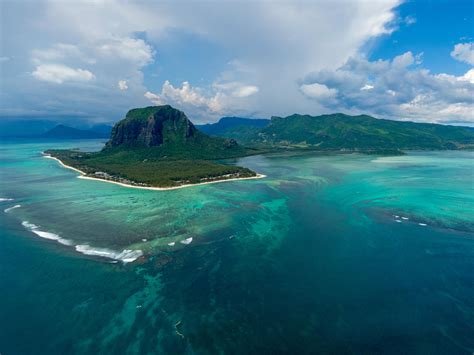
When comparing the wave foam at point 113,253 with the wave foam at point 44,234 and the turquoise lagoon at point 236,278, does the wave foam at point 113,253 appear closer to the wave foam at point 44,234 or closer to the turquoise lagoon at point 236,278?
the turquoise lagoon at point 236,278

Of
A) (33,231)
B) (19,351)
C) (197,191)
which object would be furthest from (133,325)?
(197,191)

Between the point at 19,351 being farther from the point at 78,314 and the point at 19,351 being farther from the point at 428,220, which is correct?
the point at 428,220

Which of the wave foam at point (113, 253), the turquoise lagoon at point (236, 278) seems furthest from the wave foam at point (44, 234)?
the wave foam at point (113, 253)

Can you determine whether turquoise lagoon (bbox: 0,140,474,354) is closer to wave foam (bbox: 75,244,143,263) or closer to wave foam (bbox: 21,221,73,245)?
wave foam (bbox: 75,244,143,263)

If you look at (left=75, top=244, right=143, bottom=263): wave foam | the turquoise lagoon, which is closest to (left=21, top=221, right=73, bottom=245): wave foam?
the turquoise lagoon

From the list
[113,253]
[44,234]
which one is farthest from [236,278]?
[44,234]

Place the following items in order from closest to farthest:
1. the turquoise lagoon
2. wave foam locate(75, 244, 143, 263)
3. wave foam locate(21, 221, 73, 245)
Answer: the turquoise lagoon → wave foam locate(75, 244, 143, 263) → wave foam locate(21, 221, 73, 245)
